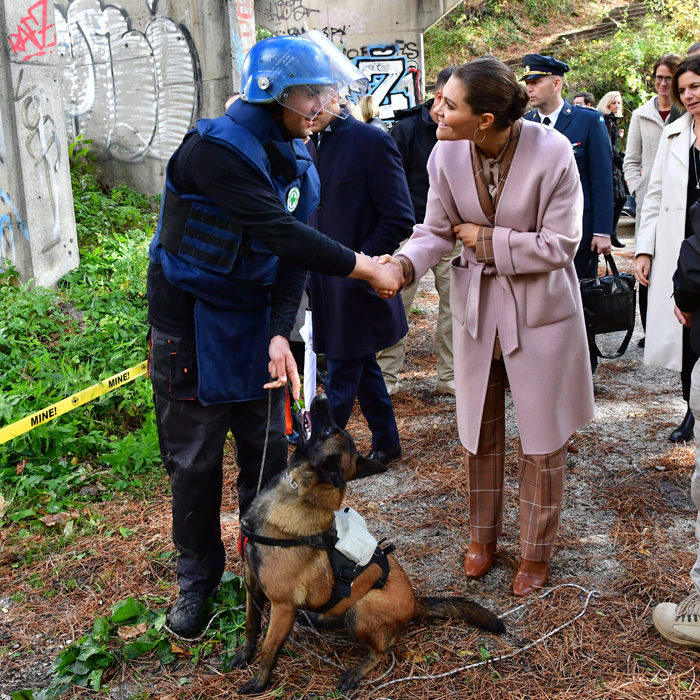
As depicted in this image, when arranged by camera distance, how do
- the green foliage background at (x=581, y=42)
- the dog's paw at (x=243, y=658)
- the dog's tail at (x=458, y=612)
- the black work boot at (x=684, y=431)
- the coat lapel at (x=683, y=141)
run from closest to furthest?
the dog's paw at (x=243, y=658) < the dog's tail at (x=458, y=612) < the coat lapel at (x=683, y=141) < the black work boot at (x=684, y=431) < the green foliage background at (x=581, y=42)

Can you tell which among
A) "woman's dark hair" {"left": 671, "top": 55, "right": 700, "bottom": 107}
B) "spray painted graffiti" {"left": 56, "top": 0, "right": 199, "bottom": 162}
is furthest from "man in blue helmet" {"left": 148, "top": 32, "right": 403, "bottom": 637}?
"spray painted graffiti" {"left": 56, "top": 0, "right": 199, "bottom": 162}

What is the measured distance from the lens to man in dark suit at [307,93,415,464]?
459 cm

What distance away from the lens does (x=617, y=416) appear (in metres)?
5.84

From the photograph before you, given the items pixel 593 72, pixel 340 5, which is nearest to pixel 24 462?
pixel 340 5

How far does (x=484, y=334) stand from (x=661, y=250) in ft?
6.49

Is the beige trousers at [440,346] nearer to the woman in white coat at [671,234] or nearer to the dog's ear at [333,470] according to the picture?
the woman in white coat at [671,234]

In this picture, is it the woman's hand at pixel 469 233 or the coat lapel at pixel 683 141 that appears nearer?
the woman's hand at pixel 469 233

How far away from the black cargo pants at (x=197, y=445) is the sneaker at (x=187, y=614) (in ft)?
0.13

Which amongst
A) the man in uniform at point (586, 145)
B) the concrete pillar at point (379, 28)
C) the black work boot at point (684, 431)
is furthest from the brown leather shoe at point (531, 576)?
the concrete pillar at point (379, 28)

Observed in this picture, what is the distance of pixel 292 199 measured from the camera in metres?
3.12

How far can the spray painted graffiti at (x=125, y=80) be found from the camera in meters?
10.5

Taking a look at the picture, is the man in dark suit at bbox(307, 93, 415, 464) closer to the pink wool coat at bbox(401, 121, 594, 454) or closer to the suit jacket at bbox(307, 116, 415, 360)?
the suit jacket at bbox(307, 116, 415, 360)

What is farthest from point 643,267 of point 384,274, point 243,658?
point 243,658

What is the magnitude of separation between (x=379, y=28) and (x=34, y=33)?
368 inches
